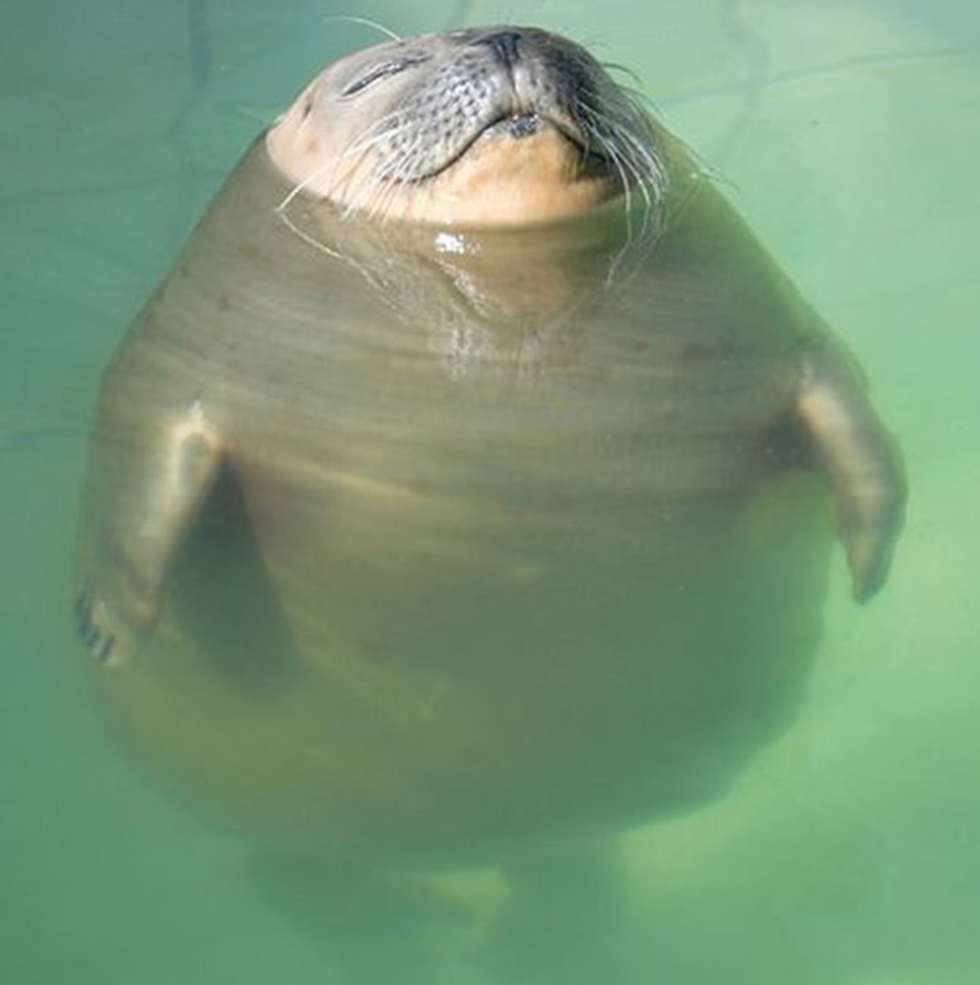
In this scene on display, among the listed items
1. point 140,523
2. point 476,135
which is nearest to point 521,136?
point 476,135

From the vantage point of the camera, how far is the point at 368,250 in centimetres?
439

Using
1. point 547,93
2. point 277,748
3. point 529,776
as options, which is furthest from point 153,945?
point 547,93

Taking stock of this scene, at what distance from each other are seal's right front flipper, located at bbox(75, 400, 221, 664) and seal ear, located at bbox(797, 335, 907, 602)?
1.19m

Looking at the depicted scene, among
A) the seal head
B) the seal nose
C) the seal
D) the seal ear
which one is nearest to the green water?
the seal

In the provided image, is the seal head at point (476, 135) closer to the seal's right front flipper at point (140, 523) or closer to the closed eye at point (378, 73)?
the closed eye at point (378, 73)

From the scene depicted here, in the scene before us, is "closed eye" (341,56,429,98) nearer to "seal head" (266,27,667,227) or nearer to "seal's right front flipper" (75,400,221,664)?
"seal head" (266,27,667,227)

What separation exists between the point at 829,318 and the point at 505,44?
122 cm

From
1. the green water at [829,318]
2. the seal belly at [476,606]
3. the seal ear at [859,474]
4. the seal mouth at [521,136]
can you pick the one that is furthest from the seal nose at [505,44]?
the green water at [829,318]

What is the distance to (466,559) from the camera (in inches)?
147

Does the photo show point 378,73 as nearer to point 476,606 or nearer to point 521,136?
point 521,136

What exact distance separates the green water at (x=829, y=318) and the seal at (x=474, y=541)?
15 centimetres

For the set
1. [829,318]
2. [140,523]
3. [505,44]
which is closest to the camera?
[140,523]

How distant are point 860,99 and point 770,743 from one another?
9.95ft

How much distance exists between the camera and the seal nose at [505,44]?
4113 mm
